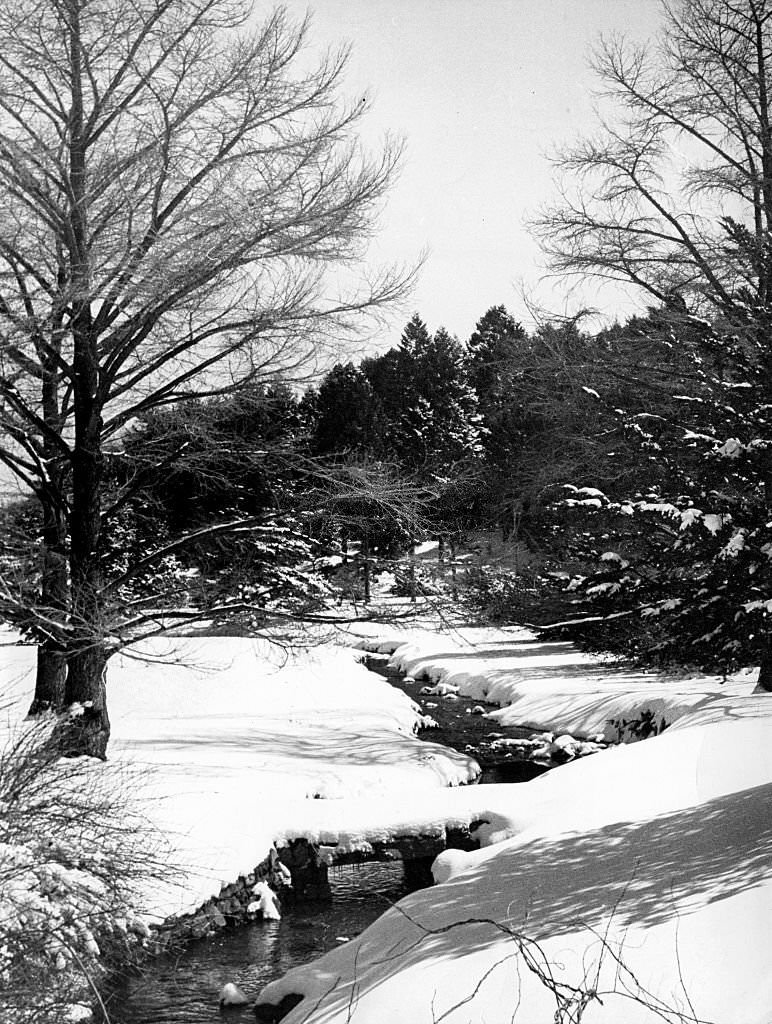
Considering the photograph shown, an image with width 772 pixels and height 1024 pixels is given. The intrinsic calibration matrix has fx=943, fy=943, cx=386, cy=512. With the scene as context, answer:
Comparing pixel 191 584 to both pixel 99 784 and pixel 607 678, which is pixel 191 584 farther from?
pixel 607 678

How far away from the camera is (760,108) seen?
586 inches

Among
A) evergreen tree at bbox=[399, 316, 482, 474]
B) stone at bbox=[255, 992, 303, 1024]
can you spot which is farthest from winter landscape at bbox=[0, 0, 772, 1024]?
evergreen tree at bbox=[399, 316, 482, 474]

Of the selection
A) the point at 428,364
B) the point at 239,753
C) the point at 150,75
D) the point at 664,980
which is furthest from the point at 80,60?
the point at 428,364

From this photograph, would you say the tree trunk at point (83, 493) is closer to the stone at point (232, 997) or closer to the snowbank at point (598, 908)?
the stone at point (232, 997)

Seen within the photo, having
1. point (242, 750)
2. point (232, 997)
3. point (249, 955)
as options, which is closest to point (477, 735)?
point (242, 750)

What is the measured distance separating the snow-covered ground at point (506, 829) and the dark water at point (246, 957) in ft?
1.51

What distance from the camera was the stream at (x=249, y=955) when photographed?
6777 mm

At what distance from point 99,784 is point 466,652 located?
67.3 feet

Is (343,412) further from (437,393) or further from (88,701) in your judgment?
(437,393)

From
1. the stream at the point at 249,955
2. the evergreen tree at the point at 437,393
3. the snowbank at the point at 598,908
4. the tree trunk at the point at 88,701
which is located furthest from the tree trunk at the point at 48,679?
the evergreen tree at the point at 437,393

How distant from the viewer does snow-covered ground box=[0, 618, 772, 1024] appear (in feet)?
16.3

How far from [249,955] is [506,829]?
9.84 feet

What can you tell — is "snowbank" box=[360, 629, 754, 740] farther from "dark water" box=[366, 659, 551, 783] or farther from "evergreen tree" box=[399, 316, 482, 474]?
"evergreen tree" box=[399, 316, 482, 474]

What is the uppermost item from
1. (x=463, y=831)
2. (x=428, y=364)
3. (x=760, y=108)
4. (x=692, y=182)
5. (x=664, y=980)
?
(x=428, y=364)
